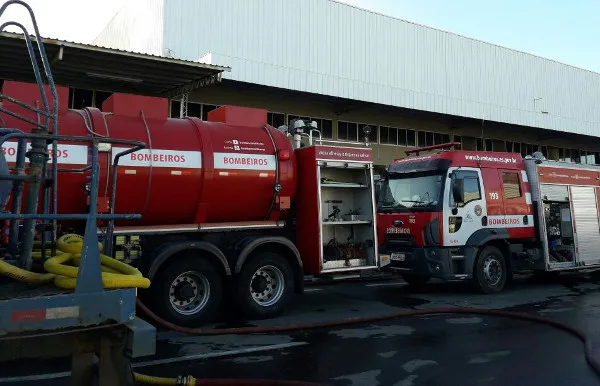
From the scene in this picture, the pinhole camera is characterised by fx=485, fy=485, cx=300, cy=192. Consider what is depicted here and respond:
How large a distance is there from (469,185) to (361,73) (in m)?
11.0

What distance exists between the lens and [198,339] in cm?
662

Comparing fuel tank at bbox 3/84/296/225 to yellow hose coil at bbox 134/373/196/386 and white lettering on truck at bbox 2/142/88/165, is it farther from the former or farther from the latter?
yellow hose coil at bbox 134/373/196/386

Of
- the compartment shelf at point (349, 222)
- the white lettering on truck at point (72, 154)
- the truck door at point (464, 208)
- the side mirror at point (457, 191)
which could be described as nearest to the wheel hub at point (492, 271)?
the truck door at point (464, 208)

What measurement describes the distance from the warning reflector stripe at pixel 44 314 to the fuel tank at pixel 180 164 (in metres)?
3.93

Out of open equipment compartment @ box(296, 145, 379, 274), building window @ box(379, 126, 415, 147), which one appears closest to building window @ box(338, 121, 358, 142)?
building window @ box(379, 126, 415, 147)

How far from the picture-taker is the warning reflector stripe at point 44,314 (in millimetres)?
2900

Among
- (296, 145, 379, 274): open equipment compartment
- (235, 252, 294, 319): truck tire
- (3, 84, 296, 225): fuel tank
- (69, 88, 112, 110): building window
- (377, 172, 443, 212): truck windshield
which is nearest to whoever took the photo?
(3, 84, 296, 225): fuel tank

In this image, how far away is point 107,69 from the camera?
12656mm

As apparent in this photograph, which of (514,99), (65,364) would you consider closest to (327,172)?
(65,364)

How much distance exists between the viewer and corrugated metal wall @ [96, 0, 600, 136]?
55.0ft

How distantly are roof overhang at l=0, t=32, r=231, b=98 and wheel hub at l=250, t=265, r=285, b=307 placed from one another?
6.73 m

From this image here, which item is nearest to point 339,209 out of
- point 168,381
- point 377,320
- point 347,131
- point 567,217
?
point 377,320

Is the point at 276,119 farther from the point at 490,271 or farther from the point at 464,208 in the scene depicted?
the point at 490,271

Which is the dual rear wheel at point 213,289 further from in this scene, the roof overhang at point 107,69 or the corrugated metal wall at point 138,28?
the corrugated metal wall at point 138,28
